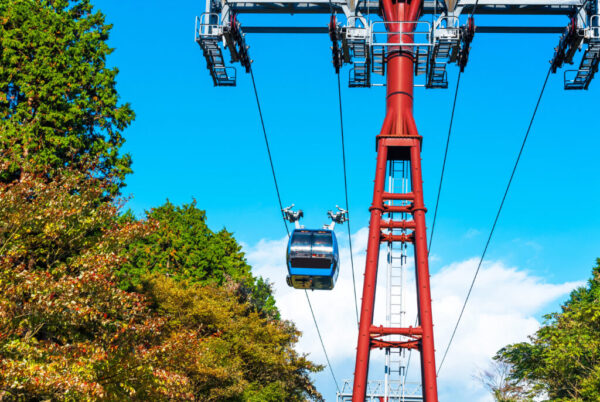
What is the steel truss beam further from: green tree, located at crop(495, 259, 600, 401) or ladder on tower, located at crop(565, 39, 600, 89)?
green tree, located at crop(495, 259, 600, 401)

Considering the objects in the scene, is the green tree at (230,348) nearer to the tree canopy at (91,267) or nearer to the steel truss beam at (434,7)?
the tree canopy at (91,267)

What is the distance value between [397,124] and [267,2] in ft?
21.5

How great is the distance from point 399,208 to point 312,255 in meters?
4.11

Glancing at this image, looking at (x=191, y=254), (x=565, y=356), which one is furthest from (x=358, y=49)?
(x=191, y=254)

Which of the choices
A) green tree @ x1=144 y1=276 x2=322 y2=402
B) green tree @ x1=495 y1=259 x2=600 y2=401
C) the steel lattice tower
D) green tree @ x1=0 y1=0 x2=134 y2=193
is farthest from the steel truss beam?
green tree @ x1=495 y1=259 x2=600 y2=401

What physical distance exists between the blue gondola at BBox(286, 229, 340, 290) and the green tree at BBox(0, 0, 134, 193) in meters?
7.16

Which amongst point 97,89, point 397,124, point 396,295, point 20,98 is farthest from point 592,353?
point 20,98

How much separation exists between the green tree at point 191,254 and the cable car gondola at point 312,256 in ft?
53.9

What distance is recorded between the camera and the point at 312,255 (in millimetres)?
27781

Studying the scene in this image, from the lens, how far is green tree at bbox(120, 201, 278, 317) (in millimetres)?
46188

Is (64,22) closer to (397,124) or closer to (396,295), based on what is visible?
(397,124)

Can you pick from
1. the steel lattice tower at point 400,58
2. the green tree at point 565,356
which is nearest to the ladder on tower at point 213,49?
the steel lattice tower at point 400,58

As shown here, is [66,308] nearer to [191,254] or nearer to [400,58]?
[400,58]

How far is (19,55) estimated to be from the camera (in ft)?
85.5
